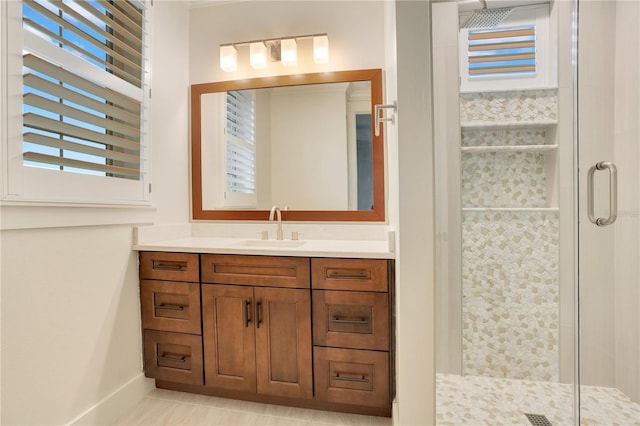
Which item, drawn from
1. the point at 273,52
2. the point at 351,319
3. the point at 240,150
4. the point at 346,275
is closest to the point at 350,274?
the point at 346,275

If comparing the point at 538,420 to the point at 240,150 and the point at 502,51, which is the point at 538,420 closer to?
the point at 502,51

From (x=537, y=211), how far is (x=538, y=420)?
3.03 feet

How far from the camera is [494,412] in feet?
4.84

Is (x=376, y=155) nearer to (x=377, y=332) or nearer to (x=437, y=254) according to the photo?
(x=437, y=254)

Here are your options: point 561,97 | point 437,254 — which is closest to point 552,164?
point 561,97

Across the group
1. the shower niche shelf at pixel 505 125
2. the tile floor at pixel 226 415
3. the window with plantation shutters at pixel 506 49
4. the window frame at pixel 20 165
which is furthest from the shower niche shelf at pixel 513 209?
the window frame at pixel 20 165

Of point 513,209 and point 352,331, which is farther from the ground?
point 513,209

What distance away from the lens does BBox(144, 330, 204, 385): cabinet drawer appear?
1.80m

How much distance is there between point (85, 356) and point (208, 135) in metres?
1.54

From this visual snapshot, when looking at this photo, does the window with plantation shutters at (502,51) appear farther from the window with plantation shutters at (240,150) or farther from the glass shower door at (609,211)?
the window with plantation shutters at (240,150)

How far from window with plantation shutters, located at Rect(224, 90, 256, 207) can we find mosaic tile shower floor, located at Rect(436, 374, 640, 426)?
1.64 metres

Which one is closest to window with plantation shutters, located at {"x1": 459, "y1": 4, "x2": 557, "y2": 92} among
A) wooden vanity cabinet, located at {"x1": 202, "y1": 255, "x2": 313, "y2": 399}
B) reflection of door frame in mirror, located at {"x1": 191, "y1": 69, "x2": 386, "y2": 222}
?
reflection of door frame in mirror, located at {"x1": 191, "y1": 69, "x2": 386, "y2": 222}

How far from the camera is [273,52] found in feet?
7.44

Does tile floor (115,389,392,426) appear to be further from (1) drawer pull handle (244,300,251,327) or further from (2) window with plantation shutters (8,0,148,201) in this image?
(2) window with plantation shutters (8,0,148,201)
